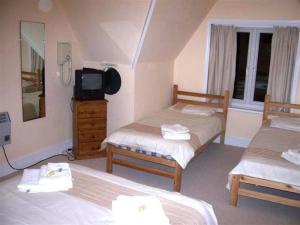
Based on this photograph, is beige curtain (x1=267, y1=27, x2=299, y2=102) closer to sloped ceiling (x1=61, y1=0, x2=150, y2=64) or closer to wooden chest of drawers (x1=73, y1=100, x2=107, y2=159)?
sloped ceiling (x1=61, y1=0, x2=150, y2=64)

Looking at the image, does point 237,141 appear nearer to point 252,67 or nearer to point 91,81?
point 252,67

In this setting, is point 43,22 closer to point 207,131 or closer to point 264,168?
point 207,131

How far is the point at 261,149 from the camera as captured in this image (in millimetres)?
3492

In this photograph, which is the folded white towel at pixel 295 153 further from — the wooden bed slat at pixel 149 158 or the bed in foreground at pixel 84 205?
the bed in foreground at pixel 84 205

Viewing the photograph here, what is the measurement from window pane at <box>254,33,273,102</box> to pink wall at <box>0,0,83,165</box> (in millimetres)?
2753

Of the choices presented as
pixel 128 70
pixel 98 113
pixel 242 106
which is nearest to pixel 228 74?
pixel 242 106

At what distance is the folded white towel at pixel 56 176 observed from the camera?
2.25m

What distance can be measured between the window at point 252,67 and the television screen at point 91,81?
2266 millimetres

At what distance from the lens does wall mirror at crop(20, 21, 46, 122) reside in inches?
148

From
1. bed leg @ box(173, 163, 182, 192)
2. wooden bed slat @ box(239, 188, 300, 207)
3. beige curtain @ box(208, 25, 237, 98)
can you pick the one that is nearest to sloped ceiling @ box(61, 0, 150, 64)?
beige curtain @ box(208, 25, 237, 98)

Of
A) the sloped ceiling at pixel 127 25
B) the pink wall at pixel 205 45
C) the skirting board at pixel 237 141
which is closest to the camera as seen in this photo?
the sloped ceiling at pixel 127 25

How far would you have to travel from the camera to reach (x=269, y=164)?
3.12 metres

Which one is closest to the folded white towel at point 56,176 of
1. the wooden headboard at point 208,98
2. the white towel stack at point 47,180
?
the white towel stack at point 47,180

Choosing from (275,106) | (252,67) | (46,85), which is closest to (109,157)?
(46,85)
